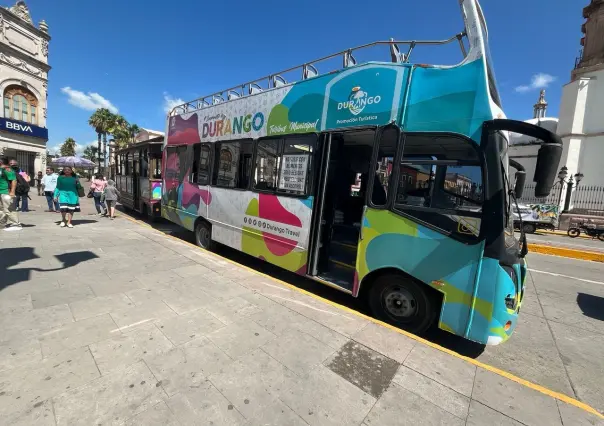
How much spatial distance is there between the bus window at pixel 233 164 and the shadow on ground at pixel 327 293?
5.86 ft

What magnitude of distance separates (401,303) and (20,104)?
3421cm

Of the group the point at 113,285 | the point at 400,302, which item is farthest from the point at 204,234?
the point at 400,302

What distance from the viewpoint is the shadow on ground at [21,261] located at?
4344 mm

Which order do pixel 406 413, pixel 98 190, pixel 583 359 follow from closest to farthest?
pixel 406 413 < pixel 583 359 < pixel 98 190

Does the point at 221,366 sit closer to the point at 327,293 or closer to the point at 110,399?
the point at 110,399

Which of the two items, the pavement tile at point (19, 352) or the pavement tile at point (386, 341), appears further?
the pavement tile at point (386, 341)

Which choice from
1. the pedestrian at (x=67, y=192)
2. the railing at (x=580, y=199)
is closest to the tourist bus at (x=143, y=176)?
the pedestrian at (x=67, y=192)

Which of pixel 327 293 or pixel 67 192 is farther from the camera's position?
pixel 67 192

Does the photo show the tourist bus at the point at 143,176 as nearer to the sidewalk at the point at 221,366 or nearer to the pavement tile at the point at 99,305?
the sidewalk at the point at 221,366

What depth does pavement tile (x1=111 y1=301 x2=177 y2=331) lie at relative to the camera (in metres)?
3.32

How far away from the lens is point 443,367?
2.88m

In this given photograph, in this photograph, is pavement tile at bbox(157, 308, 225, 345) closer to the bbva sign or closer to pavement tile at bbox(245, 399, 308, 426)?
pavement tile at bbox(245, 399, 308, 426)

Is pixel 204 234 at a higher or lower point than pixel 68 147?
lower

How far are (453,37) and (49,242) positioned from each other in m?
8.93
